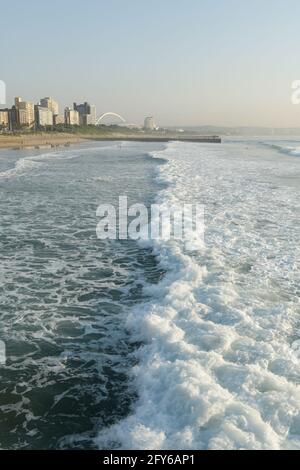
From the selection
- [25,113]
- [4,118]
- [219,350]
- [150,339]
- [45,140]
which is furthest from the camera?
[25,113]

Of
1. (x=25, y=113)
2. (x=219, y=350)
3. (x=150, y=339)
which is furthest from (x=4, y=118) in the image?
(x=219, y=350)

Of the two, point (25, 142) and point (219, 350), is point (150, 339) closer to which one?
point (219, 350)

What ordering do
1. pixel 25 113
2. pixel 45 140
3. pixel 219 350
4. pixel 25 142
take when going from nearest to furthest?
pixel 219 350 → pixel 25 142 → pixel 45 140 → pixel 25 113

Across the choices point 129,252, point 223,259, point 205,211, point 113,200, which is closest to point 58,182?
point 113,200

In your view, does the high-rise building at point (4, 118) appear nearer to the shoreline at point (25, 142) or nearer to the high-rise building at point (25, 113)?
the high-rise building at point (25, 113)

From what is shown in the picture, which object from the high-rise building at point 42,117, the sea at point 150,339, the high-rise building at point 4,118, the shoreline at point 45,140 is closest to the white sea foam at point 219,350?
the sea at point 150,339

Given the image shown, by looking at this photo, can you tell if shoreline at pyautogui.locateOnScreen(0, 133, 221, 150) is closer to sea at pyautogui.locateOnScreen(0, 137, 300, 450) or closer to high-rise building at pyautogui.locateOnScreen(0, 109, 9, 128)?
high-rise building at pyautogui.locateOnScreen(0, 109, 9, 128)
